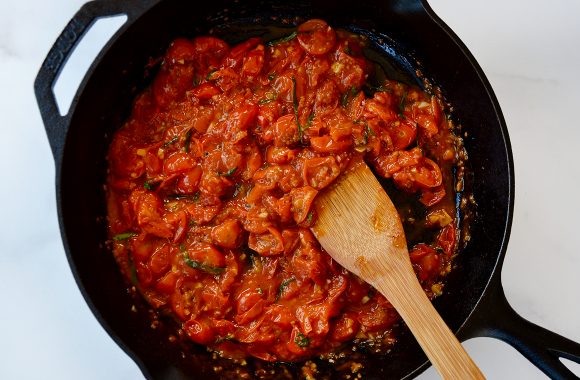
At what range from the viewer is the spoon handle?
2691mm

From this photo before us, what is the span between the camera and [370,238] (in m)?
2.99

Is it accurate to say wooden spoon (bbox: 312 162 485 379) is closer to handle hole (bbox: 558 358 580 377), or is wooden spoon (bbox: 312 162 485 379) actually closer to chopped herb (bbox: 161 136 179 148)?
chopped herb (bbox: 161 136 179 148)

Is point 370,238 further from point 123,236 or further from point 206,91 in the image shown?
point 123,236

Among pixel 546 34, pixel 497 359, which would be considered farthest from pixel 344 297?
pixel 546 34

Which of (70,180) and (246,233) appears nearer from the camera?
(70,180)

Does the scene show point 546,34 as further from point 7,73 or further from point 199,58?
point 7,73

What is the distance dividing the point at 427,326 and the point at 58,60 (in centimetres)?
212

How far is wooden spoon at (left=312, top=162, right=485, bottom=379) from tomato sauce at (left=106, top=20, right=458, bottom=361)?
3.7 inches

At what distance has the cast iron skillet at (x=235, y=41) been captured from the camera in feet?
8.92

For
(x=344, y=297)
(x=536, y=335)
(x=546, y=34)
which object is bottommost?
(x=536, y=335)

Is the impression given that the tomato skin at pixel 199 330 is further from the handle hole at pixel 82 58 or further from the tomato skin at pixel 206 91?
the handle hole at pixel 82 58

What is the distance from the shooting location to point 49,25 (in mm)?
3256

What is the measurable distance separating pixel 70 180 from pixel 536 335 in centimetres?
236

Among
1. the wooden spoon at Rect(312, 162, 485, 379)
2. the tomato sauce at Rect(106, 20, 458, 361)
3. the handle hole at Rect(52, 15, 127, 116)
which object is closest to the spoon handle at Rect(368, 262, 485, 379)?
the wooden spoon at Rect(312, 162, 485, 379)
